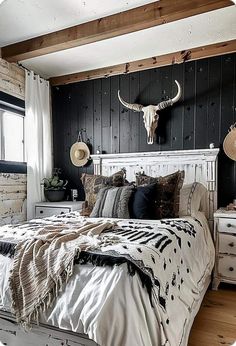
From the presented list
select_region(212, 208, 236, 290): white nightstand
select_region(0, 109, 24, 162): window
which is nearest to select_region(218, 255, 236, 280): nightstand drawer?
select_region(212, 208, 236, 290): white nightstand

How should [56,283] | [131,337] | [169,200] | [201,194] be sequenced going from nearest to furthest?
1. [131,337]
2. [56,283]
3. [169,200]
4. [201,194]

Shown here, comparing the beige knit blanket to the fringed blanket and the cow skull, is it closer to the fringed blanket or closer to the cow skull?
the fringed blanket

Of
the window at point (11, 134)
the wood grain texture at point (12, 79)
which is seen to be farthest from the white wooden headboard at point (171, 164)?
the wood grain texture at point (12, 79)

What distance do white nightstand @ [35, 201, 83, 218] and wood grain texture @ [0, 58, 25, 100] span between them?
1.43 metres

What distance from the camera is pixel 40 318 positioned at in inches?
52.2

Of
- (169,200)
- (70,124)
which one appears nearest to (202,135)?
(169,200)

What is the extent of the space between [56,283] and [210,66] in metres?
2.82

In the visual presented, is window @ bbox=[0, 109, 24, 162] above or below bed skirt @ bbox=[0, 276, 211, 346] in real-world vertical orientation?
above

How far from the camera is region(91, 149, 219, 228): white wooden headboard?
2.93m

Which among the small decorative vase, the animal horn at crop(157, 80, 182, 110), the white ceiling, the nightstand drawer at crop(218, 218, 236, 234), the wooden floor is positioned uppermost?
the white ceiling

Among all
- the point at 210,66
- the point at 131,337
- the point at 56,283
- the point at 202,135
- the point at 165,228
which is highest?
the point at 210,66

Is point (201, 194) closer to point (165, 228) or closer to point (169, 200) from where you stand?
point (169, 200)

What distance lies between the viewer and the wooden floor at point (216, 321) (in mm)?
1815

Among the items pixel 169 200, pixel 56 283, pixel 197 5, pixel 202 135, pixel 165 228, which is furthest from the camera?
pixel 202 135
